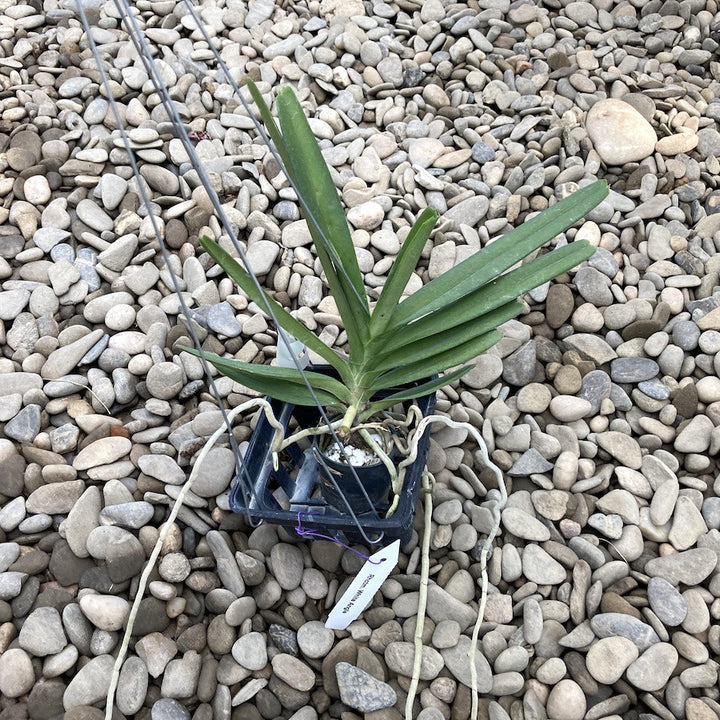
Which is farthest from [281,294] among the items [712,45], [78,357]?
[712,45]

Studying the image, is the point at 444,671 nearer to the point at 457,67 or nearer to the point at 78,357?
the point at 78,357

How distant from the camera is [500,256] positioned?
1135mm

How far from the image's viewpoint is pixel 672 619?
1.17 m

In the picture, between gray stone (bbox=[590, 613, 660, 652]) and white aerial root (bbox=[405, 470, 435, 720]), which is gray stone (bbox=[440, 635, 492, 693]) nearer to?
white aerial root (bbox=[405, 470, 435, 720])

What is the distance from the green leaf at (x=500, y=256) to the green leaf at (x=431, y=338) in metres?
0.03

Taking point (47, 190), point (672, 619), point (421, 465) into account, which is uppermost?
point (47, 190)

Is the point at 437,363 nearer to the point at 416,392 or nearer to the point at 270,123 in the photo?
the point at 416,392

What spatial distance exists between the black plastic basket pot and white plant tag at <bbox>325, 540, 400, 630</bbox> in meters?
0.03

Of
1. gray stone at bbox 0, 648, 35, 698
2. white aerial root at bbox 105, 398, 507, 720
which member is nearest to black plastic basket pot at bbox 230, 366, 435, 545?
white aerial root at bbox 105, 398, 507, 720

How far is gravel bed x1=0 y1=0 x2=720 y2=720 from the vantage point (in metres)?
1.13

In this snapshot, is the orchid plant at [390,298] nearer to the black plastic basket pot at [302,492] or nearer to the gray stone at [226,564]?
the black plastic basket pot at [302,492]

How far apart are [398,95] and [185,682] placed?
58.5 inches

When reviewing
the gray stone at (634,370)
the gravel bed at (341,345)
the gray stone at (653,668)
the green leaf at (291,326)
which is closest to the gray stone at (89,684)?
the gravel bed at (341,345)

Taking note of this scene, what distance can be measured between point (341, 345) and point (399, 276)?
16.3 inches
